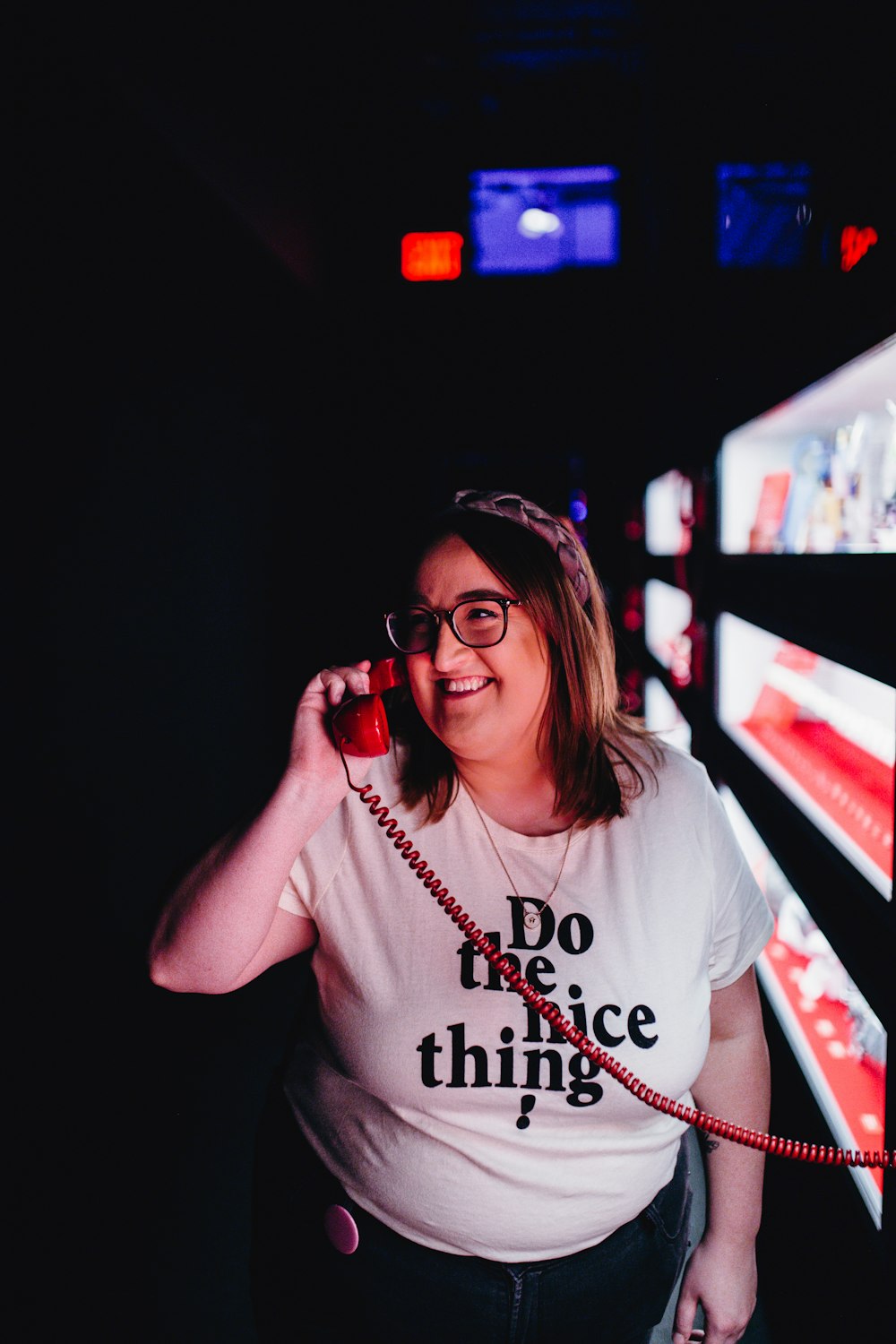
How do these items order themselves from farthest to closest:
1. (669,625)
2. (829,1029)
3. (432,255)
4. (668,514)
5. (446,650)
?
(432,255), (669,625), (668,514), (829,1029), (446,650)

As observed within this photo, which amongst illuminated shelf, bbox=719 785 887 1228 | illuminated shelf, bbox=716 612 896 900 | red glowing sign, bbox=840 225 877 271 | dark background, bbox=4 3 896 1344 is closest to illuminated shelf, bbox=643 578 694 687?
illuminated shelf, bbox=716 612 896 900

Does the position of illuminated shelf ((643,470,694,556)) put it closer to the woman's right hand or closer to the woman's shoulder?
the woman's shoulder

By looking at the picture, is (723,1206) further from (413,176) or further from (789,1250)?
(413,176)

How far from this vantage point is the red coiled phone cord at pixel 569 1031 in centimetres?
108

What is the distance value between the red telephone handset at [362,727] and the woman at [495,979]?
2 cm

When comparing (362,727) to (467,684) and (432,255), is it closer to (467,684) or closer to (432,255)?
(467,684)

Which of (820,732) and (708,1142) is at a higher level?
(820,732)

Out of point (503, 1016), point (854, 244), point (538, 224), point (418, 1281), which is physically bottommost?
point (418, 1281)

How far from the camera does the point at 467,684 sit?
49.3 inches

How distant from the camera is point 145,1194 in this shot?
7.47 feet

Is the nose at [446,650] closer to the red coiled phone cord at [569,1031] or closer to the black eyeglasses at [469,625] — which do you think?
the black eyeglasses at [469,625]

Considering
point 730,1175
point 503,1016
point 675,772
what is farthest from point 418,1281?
point 675,772

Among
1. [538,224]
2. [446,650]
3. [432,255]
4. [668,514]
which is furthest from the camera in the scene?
[432,255]

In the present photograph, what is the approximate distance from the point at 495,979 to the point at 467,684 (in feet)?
1.27
